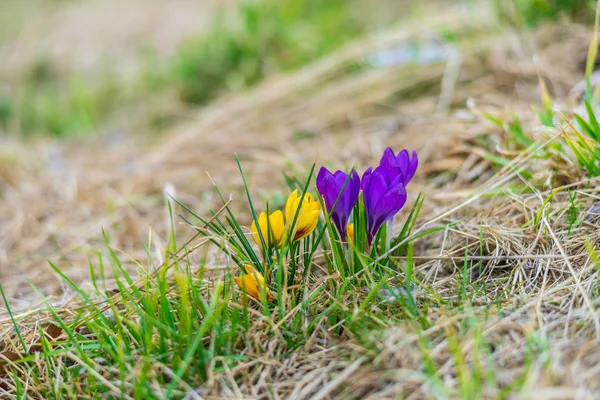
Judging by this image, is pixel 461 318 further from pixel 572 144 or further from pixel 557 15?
pixel 557 15

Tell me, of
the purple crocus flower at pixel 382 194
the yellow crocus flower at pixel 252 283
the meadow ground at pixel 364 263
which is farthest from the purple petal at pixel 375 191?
the yellow crocus flower at pixel 252 283

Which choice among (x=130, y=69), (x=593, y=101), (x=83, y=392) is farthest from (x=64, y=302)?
(x=130, y=69)

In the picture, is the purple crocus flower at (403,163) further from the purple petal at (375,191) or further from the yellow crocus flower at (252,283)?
the yellow crocus flower at (252,283)

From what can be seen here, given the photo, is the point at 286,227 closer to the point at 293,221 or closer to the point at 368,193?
the point at 293,221

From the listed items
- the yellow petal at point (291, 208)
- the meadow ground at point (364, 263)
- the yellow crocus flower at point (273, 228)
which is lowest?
the meadow ground at point (364, 263)

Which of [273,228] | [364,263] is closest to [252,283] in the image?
[273,228]

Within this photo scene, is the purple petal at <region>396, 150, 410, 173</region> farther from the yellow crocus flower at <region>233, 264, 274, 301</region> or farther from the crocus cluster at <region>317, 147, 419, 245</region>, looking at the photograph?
the yellow crocus flower at <region>233, 264, 274, 301</region>
